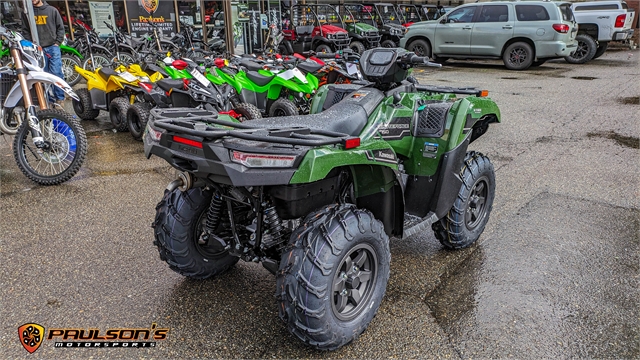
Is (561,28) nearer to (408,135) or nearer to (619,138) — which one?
(619,138)

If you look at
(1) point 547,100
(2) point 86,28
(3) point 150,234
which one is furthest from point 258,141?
(2) point 86,28

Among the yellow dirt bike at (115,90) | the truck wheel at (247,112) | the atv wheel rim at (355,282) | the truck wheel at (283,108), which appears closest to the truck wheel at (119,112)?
the yellow dirt bike at (115,90)

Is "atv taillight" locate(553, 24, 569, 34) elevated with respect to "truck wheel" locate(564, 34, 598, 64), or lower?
elevated

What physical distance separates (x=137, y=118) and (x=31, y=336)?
464 cm

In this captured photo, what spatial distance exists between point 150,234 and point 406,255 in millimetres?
2094

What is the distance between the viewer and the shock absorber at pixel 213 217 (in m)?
2.72

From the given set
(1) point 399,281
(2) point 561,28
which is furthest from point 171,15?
(1) point 399,281

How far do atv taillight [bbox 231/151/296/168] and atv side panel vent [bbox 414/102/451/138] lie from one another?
4.45 ft

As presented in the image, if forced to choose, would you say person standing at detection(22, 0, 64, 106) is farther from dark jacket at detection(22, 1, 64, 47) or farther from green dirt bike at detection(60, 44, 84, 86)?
green dirt bike at detection(60, 44, 84, 86)

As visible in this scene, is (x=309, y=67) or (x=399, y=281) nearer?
(x=399, y=281)

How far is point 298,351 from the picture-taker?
2539 millimetres

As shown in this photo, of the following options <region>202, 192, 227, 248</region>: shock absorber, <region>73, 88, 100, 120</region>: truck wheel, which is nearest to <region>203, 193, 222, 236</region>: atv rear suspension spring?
<region>202, 192, 227, 248</region>: shock absorber

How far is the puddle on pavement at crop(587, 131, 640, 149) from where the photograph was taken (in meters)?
6.57

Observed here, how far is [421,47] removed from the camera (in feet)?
51.8
